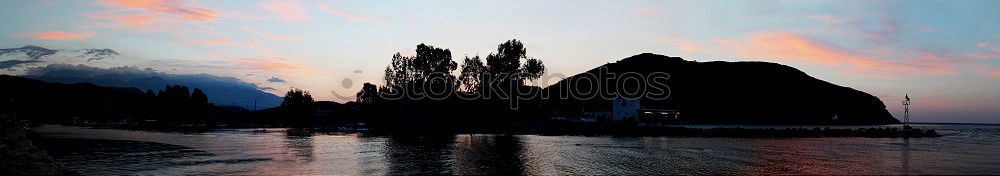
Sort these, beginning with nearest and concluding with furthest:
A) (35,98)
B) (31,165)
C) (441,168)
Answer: (31,165)
(441,168)
(35,98)

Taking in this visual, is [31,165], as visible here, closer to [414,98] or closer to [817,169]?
[817,169]

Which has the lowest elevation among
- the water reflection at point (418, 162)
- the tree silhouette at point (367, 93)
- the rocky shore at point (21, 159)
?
the water reflection at point (418, 162)

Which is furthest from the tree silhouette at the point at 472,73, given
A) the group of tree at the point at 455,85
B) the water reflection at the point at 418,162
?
the water reflection at the point at 418,162

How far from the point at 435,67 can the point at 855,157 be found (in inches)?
2995

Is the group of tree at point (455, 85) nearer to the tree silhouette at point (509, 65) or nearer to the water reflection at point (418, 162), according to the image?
the tree silhouette at point (509, 65)

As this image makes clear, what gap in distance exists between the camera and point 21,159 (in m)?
26.1

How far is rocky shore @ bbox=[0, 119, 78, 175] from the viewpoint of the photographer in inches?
958

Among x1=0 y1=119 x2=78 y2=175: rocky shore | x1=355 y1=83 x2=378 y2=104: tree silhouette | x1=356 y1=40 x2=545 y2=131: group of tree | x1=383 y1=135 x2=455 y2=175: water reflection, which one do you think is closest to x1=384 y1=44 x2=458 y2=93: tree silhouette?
x1=356 y1=40 x2=545 y2=131: group of tree

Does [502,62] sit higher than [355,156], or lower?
higher

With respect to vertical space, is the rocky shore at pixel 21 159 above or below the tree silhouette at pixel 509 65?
below

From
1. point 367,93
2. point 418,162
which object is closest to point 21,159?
point 418,162

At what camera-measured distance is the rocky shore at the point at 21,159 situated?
958 inches

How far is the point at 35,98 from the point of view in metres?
195

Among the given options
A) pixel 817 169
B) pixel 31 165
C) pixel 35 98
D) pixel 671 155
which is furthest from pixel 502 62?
pixel 35 98
